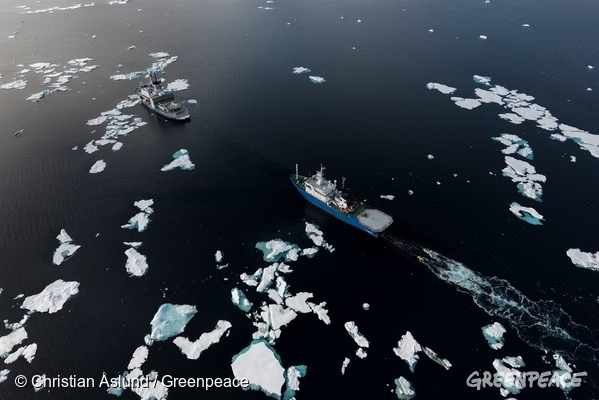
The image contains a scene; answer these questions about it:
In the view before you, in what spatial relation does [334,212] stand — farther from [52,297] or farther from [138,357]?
[52,297]

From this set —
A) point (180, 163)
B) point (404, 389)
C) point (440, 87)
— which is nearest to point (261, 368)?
point (404, 389)

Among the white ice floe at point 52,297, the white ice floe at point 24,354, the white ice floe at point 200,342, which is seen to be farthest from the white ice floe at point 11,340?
the white ice floe at point 200,342

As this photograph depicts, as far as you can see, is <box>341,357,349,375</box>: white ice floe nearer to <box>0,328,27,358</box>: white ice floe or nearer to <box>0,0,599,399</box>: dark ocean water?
<box>0,0,599,399</box>: dark ocean water

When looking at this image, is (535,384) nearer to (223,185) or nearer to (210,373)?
(210,373)

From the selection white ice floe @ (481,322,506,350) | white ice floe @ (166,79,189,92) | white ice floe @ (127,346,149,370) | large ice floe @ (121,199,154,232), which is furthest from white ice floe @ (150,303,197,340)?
white ice floe @ (166,79,189,92)

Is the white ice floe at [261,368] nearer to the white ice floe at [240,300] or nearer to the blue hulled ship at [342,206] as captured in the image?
the white ice floe at [240,300]

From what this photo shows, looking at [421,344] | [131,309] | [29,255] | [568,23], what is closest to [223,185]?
[131,309]
